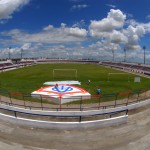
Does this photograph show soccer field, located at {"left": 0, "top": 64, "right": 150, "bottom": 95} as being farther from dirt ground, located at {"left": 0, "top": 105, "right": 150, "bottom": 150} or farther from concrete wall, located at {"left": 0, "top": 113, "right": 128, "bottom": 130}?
dirt ground, located at {"left": 0, "top": 105, "right": 150, "bottom": 150}

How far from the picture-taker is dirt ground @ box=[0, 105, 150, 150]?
1678 centimetres

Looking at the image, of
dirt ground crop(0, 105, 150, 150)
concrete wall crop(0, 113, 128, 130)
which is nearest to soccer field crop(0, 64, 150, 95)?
concrete wall crop(0, 113, 128, 130)

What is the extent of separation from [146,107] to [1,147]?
1798 centimetres

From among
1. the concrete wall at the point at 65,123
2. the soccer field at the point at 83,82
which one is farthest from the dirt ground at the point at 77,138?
the soccer field at the point at 83,82

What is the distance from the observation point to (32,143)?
1717 cm

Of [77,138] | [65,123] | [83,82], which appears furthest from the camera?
[83,82]

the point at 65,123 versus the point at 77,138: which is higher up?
the point at 65,123

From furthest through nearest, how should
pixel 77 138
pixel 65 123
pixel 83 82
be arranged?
pixel 83 82, pixel 65 123, pixel 77 138

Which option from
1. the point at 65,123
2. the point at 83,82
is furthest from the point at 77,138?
the point at 83,82

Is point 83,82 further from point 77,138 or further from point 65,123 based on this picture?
point 77,138

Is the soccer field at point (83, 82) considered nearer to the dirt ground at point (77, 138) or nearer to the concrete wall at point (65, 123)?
the concrete wall at point (65, 123)

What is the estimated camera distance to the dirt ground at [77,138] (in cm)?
1678

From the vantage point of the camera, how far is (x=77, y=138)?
1838cm

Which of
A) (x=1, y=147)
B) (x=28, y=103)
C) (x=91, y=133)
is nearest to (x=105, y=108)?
(x=91, y=133)
